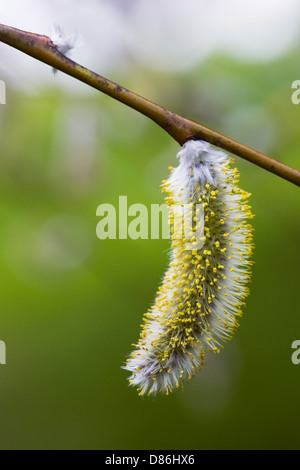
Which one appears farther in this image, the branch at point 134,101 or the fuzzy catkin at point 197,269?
the fuzzy catkin at point 197,269

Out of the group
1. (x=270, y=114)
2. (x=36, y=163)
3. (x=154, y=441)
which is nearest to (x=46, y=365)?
(x=154, y=441)

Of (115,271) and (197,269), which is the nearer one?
(197,269)

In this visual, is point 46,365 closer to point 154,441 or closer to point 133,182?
point 154,441

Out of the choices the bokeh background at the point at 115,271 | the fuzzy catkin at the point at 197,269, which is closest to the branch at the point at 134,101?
the fuzzy catkin at the point at 197,269

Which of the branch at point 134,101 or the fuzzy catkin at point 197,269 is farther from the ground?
the branch at point 134,101

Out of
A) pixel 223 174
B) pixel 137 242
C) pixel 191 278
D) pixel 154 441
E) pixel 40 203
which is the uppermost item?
pixel 40 203

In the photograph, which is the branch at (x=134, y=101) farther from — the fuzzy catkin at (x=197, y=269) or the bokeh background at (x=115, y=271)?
the bokeh background at (x=115, y=271)

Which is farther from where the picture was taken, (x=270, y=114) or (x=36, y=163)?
(x=36, y=163)
